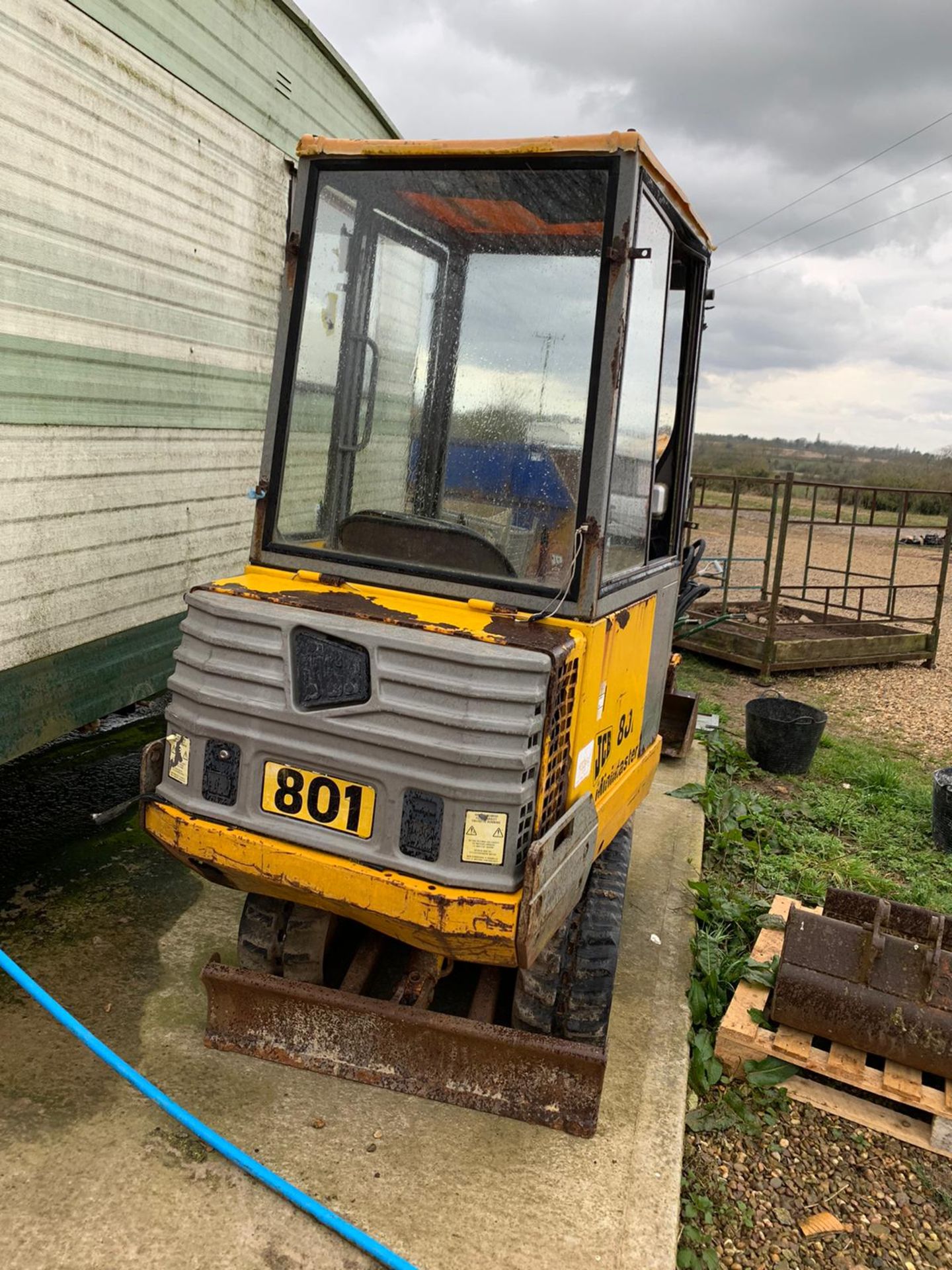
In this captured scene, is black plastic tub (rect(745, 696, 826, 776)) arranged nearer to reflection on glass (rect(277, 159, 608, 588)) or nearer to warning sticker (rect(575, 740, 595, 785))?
warning sticker (rect(575, 740, 595, 785))

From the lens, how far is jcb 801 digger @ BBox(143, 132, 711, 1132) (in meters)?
2.66

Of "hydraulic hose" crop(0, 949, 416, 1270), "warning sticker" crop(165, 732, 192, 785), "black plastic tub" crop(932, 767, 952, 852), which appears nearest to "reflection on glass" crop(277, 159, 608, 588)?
"warning sticker" crop(165, 732, 192, 785)

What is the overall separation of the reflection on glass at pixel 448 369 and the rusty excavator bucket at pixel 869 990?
180 cm

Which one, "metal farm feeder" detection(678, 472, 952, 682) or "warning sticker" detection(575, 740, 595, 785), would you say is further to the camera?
"metal farm feeder" detection(678, 472, 952, 682)

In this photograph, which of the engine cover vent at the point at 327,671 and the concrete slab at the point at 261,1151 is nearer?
the concrete slab at the point at 261,1151

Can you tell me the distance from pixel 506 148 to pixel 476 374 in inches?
26.3

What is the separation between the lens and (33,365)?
354 centimetres

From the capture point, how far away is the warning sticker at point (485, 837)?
2627 mm

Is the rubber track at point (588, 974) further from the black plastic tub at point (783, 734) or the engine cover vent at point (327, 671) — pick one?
the black plastic tub at point (783, 734)

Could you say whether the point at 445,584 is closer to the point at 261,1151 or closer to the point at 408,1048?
the point at 408,1048

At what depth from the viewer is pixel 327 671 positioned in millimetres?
2801

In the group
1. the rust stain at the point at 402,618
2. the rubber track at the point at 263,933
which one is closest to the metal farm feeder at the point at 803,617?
the rubber track at the point at 263,933

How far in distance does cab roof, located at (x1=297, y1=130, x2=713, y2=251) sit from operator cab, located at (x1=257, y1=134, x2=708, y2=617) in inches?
0.5

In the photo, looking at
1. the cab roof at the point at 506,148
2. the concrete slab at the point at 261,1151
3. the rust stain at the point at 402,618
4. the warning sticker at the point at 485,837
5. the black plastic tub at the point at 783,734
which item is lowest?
the concrete slab at the point at 261,1151
